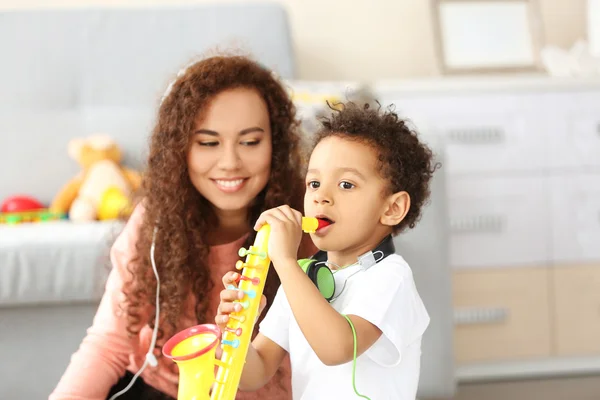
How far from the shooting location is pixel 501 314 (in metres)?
2.25

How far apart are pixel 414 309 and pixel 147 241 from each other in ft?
2.00

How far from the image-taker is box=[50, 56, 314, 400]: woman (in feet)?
4.13

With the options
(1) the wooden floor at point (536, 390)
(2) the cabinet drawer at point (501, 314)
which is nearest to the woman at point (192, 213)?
(1) the wooden floor at point (536, 390)

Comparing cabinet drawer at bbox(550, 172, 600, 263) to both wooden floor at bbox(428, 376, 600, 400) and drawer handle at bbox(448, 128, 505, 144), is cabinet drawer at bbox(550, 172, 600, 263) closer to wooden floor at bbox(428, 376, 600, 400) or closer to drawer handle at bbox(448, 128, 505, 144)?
drawer handle at bbox(448, 128, 505, 144)

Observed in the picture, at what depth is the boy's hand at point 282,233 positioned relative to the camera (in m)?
0.88

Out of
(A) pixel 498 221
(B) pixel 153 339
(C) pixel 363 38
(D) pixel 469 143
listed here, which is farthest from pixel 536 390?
(C) pixel 363 38

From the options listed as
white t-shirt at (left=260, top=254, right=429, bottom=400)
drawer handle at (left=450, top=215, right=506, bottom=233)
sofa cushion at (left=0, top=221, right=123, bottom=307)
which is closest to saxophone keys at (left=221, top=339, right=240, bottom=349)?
white t-shirt at (left=260, top=254, right=429, bottom=400)

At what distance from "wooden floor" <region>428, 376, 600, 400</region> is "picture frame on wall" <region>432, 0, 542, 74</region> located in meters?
1.01

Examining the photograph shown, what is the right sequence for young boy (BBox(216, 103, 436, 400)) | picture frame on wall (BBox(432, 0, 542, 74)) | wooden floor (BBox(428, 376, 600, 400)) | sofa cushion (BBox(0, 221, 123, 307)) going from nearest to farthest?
1. young boy (BBox(216, 103, 436, 400))
2. sofa cushion (BBox(0, 221, 123, 307))
3. wooden floor (BBox(428, 376, 600, 400))
4. picture frame on wall (BBox(432, 0, 542, 74))

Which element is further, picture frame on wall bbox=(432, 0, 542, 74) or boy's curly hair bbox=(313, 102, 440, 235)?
picture frame on wall bbox=(432, 0, 542, 74)

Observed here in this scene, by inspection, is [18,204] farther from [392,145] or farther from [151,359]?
[392,145]

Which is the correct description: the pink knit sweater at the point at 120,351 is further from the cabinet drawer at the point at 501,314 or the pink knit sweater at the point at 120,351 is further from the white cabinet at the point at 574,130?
the white cabinet at the point at 574,130

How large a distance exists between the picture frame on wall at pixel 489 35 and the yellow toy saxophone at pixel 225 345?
1817 millimetres

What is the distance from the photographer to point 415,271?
1.65m
